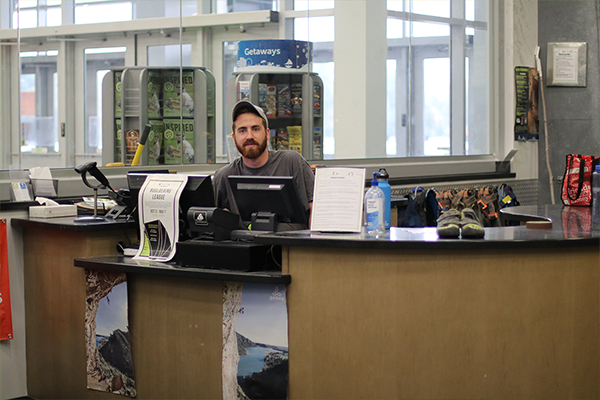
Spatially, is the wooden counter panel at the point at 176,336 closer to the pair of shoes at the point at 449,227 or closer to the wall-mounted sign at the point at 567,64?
the pair of shoes at the point at 449,227

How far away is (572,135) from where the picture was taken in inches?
258

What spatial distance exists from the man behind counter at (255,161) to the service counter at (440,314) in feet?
2.90

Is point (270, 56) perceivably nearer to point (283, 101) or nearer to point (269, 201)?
point (283, 101)

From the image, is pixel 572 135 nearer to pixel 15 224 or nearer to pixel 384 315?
pixel 384 315

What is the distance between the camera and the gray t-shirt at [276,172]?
3.49 meters

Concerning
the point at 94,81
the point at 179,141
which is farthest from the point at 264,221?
the point at 94,81

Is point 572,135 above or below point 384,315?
above

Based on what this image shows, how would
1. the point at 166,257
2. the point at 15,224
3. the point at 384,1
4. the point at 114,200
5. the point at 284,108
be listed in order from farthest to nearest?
the point at 384,1
the point at 284,108
the point at 114,200
the point at 15,224
the point at 166,257

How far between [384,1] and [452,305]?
4.74m

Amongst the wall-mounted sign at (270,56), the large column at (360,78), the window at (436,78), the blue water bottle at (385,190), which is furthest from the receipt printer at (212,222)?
the window at (436,78)

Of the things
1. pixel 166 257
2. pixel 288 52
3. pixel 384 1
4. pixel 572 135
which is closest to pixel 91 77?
pixel 288 52

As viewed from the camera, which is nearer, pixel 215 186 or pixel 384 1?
pixel 215 186

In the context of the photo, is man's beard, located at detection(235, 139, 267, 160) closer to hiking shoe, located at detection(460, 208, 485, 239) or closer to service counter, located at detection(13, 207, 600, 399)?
service counter, located at detection(13, 207, 600, 399)

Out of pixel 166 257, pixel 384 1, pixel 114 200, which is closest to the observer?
pixel 166 257
